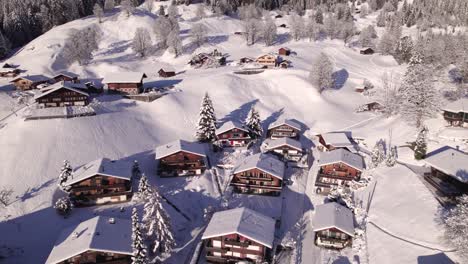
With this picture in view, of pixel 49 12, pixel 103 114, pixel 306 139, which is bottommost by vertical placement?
pixel 306 139

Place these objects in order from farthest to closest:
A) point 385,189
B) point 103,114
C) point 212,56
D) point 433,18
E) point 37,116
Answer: point 433,18, point 212,56, point 103,114, point 37,116, point 385,189

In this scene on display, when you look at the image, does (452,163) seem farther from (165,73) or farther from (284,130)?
(165,73)

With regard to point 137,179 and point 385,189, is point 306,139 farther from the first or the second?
point 137,179

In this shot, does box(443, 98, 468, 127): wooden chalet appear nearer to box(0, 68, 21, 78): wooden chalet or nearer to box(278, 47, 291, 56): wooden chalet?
box(278, 47, 291, 56): wooden chalet

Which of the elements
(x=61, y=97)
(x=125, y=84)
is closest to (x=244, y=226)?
(x=61, y=97)

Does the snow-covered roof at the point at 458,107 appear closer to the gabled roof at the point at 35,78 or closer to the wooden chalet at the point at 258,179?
the wooden chalet at the point at 258,179

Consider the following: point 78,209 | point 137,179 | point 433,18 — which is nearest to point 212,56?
point 137,179
